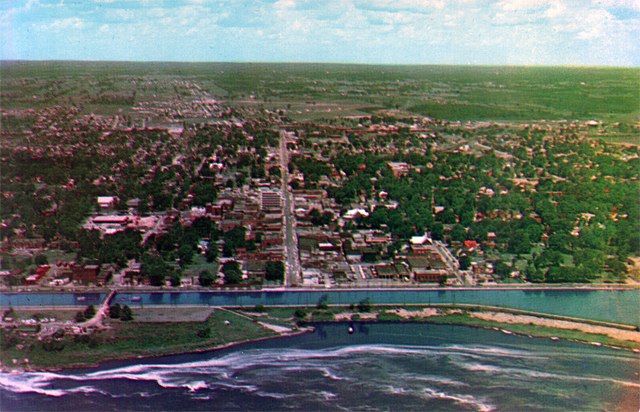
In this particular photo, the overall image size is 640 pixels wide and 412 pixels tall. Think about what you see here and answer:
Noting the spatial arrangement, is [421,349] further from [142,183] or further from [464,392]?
[142,183]

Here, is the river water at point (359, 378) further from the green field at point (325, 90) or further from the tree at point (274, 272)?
the green field at point (325, 90)

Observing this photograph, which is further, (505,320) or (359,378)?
(505,320)

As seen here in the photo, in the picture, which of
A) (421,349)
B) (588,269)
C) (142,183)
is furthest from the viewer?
(142,183)

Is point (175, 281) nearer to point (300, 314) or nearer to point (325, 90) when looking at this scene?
point (300, 314)

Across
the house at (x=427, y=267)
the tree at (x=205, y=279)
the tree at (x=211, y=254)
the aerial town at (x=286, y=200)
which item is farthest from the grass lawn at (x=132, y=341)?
the house at (x=427, y=267)

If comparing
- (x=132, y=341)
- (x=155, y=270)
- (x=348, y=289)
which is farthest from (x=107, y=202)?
(x=348, y=289)

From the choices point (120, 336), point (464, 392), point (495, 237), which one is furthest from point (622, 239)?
point (120, 336)
